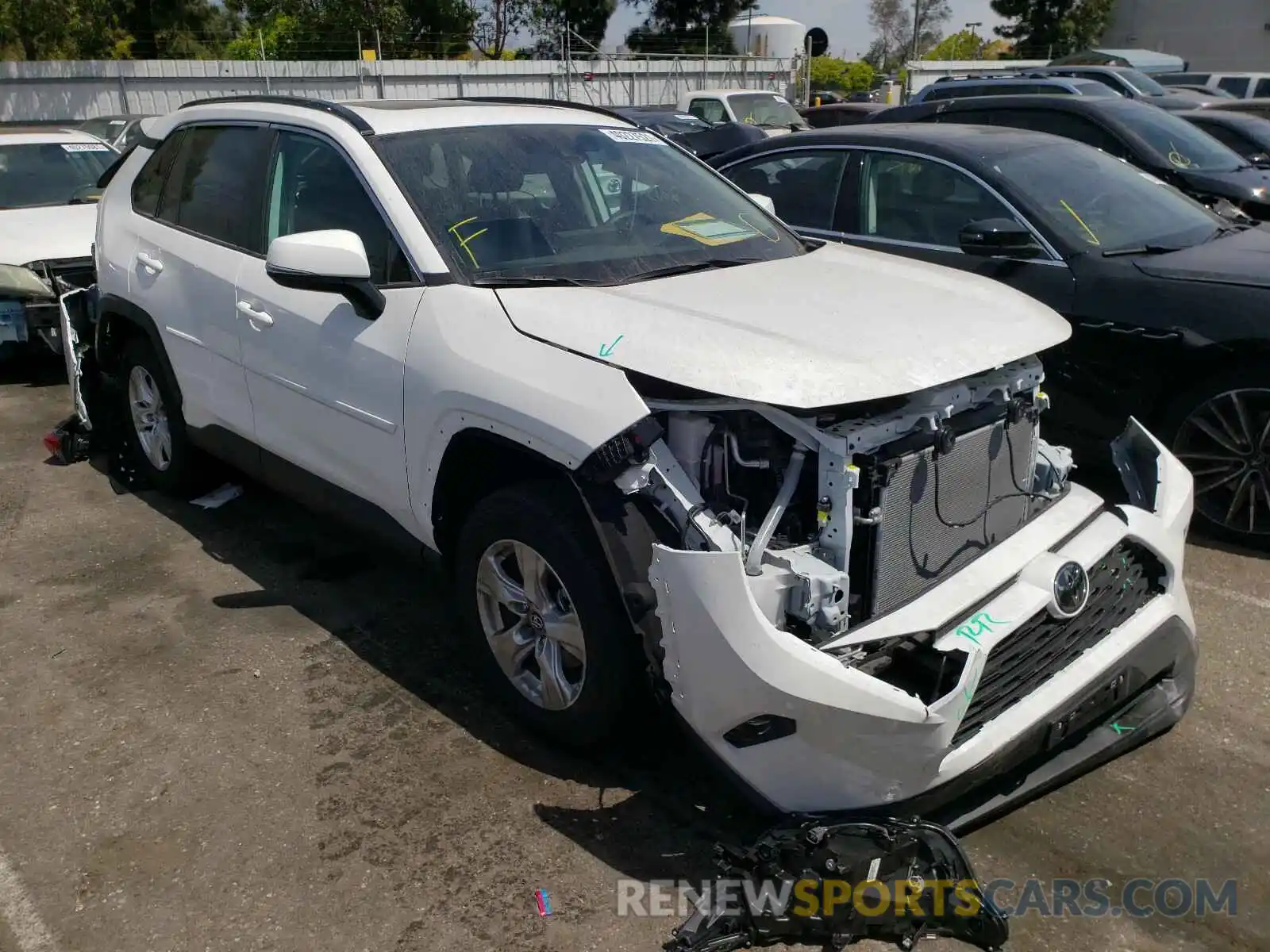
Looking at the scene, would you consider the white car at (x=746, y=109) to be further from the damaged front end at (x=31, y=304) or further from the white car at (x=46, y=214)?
the damaged front end at (x=31, y=304)

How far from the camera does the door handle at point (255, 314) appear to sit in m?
4.07

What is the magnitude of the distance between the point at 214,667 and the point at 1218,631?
379cm

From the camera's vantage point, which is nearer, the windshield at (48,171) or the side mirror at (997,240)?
the side mirror at (997,240)

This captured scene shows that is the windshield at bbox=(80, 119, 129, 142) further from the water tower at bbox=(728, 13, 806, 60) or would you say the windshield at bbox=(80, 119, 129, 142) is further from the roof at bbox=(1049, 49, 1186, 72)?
the water tower at bbox=(728, 13, 806, 60)

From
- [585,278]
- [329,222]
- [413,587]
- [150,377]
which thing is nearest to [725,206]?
[585,278]

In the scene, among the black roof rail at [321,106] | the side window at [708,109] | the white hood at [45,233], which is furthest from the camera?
the side window at [708,109]

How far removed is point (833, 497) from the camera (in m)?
2.80

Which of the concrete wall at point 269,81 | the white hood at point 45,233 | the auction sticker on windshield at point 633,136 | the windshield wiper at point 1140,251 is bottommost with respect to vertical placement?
the white hood at point 45,233

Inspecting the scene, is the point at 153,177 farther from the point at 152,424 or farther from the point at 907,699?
the point at 907,699

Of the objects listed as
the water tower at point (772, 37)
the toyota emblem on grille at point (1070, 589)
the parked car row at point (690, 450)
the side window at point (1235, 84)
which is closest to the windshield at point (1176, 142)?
the parked car row at point (690, 450)

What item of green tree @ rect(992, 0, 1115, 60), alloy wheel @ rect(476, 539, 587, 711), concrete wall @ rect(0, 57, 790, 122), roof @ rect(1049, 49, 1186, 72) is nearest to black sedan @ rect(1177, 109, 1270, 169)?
alloy wheel @ rect(476, 539, 587, 711)

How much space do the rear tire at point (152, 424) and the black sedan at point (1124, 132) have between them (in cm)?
525

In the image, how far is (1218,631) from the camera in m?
4.12

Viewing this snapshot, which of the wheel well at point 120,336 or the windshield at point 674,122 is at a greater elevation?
the windshield at point 674,122
